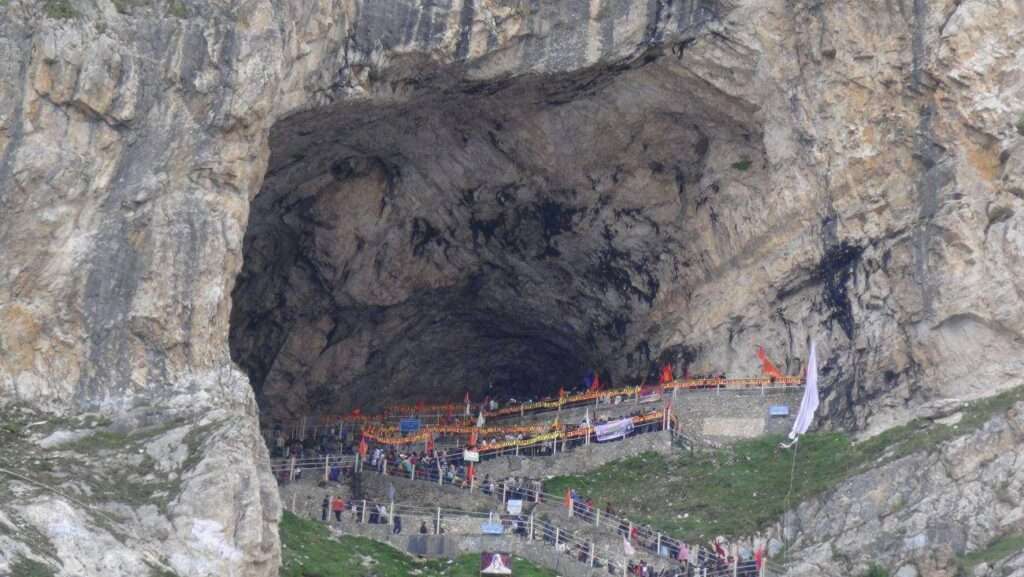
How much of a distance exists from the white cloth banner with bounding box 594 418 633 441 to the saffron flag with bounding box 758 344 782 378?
394cm

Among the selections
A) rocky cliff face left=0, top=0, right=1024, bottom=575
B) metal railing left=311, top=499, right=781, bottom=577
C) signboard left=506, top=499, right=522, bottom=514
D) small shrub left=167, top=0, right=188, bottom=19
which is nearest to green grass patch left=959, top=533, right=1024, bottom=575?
metal railing left=311, top=499, right=781, bottom=577

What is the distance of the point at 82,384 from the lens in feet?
178

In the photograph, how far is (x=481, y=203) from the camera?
232 feet

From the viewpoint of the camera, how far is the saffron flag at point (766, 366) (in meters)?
67.6

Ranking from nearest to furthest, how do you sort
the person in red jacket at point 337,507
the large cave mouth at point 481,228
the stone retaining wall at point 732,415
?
the person in red jacket at point 337,507, the large cave mouth at point 481,228, the stone retaining wall at point 732,415

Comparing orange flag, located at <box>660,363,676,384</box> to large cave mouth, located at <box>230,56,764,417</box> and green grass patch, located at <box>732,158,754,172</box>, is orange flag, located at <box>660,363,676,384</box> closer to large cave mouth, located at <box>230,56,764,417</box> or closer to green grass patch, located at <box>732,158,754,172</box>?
large cave mouth, located at <box>230,56,764,417</box>

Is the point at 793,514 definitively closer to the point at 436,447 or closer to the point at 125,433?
the point at 436,447

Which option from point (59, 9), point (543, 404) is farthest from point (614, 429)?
point (59, 9)

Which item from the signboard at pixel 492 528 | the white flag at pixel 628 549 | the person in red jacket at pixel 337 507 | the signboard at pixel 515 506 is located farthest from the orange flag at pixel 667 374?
the person in red jacket at pixel 337 507

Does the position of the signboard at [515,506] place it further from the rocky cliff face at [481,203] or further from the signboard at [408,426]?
A: the signboard at [408,426]

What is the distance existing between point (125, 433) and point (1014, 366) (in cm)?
2256

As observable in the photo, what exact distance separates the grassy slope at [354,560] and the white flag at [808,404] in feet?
29.8

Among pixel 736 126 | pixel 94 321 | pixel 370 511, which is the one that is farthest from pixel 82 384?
pixel 736 126

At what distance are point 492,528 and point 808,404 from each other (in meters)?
9.61
